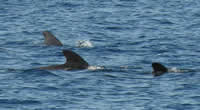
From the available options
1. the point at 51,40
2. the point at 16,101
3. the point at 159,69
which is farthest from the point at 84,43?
the point at 16,101

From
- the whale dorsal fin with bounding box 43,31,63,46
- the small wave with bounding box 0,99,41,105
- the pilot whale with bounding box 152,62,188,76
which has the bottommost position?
the whale dorsal fin with bounding box 43,31,63,46

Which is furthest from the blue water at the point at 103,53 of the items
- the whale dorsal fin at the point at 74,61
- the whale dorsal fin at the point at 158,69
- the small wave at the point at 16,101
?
the whale dorsal fin at the point at 74,61

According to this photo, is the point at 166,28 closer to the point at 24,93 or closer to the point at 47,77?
the point at 47,77

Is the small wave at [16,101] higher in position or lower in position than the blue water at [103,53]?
higher

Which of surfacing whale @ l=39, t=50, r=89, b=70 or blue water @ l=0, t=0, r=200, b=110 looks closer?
blue water @ l=0, t=0, r=200, b=110

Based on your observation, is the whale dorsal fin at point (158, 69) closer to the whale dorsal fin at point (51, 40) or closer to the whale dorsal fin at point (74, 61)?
the whale dorsal fin at point (74, 61)

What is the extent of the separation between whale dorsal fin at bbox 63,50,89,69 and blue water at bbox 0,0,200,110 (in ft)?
1.63

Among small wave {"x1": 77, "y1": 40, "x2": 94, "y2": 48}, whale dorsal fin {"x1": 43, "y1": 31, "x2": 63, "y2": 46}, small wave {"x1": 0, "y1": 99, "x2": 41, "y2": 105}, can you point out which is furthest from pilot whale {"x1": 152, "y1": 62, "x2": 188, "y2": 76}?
whale dorsal fin {"x1": 43, "y1": 31, "x2": 63, "y2": 46}

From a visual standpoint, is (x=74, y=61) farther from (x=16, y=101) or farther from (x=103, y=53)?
(x=16, y=101)

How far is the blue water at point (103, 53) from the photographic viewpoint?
1834 centimetres

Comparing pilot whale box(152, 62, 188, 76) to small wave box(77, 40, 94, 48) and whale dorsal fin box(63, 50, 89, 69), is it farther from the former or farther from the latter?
small wave box(77, 40, 94, 48)

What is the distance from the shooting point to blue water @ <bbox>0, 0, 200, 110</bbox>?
60.2ft

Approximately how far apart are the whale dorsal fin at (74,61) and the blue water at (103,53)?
0.50 meters

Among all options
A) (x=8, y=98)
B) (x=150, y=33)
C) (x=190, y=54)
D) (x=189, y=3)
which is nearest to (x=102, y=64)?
(x=190, y=54)
